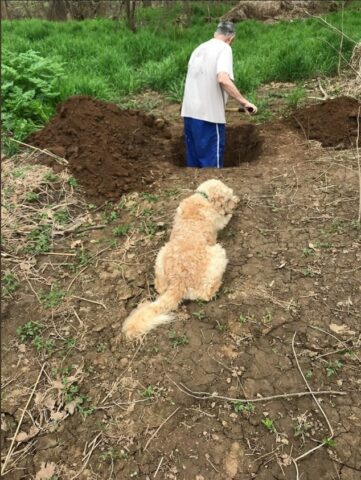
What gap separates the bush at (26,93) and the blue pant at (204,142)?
2.17 m

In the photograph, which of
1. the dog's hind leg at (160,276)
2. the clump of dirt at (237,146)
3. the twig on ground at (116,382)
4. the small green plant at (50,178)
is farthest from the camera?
the clump of dirt at (237,146)

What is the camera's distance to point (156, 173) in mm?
5195

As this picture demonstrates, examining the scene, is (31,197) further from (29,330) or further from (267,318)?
(267,318)

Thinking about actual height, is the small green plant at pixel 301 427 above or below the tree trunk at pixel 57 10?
below

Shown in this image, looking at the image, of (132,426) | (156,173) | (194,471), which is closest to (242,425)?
(194,471)

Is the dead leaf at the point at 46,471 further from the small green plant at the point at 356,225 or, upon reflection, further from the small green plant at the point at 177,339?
the small green plant at the point at 356,225

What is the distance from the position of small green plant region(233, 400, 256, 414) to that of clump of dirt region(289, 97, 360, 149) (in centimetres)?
394

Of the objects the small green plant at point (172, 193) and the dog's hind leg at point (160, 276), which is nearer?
the dog's hind leg at point (160, 276)

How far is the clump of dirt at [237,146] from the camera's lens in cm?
607

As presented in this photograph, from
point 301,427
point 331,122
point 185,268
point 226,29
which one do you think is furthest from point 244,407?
point 331,122

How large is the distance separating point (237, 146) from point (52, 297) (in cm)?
391

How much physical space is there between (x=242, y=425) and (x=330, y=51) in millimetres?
7629

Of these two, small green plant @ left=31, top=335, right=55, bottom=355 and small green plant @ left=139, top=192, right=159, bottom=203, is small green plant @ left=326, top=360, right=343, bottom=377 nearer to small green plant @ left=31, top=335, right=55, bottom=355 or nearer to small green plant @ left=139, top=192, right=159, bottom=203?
small green plant @ left=31, top=335, right=55, bottom=355

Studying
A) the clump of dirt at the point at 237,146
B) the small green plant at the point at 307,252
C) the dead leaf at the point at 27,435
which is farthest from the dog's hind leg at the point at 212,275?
the clump of dirt at the point at 237,146
